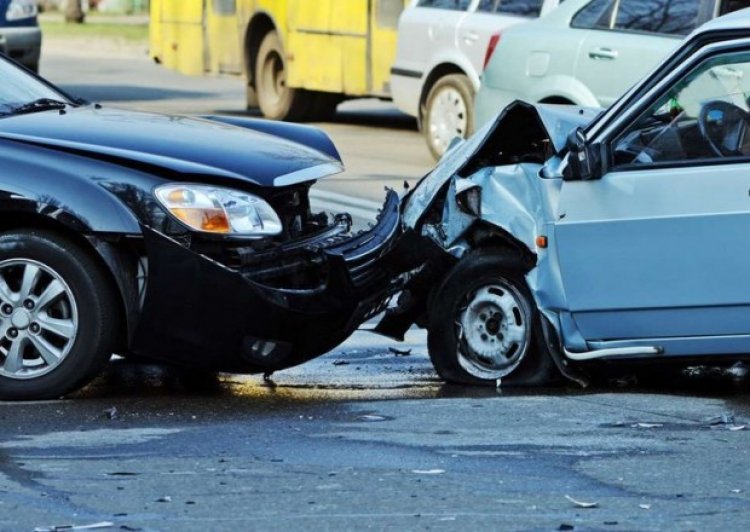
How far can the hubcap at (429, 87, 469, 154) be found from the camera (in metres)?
16.3

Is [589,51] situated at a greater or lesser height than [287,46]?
greater

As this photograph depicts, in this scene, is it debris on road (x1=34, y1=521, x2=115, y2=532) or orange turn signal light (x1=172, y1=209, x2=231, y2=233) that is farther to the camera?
orange turn signal light (x1=172, y1=209, x2=231, y2=233)

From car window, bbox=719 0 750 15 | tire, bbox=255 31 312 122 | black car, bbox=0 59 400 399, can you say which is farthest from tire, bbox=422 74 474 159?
black car, bbox=0 59 400 399

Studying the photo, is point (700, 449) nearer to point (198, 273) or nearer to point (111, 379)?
point (198, 273)

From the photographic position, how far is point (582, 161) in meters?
7.39

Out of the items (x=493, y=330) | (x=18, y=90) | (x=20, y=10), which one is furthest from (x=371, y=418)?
(x=20, y=10)

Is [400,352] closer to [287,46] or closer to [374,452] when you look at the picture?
[374,452]

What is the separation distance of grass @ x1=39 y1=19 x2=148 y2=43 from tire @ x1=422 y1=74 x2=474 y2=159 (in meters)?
18.1

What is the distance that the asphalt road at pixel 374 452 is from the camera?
5.64m

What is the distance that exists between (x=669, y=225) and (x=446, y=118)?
933 centimetres

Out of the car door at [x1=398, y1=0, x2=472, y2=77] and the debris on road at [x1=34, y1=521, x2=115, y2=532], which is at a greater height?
the car door at [x1=398, y1=0, x2=472, y2=77]

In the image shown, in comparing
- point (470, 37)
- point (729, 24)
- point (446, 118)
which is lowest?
point (446, 118)

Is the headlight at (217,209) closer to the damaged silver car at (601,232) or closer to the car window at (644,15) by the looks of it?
the damaged silver car at (601,232)

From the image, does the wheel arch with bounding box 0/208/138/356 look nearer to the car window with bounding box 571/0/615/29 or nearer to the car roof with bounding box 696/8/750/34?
the car roof with bounding box 696/8/750/34
